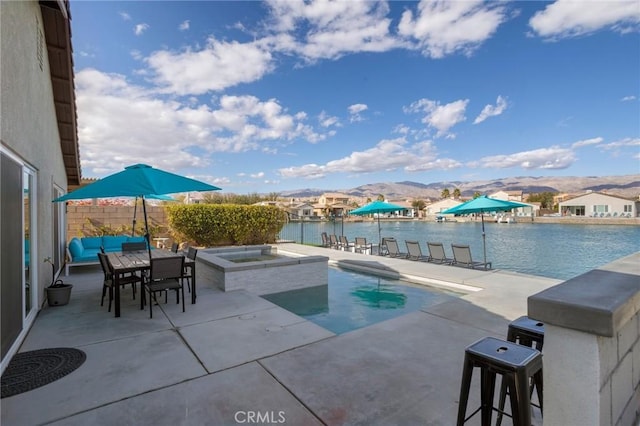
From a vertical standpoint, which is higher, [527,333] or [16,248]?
[16,248]

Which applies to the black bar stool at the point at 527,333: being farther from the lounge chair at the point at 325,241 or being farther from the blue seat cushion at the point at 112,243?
the lounge chair at the point at 325,241

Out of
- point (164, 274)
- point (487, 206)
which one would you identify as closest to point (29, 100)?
point (164, 274)

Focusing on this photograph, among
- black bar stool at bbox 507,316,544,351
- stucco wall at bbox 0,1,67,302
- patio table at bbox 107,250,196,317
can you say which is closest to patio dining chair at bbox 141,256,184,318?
patio table at bbox 107,250,196,317

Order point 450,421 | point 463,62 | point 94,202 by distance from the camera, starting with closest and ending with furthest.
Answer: point 450,421 → point 94,202 → point 463,62

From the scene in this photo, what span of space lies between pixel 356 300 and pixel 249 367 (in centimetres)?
346

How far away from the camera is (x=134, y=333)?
4.02 m

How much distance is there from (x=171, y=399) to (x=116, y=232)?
11416 millimetres

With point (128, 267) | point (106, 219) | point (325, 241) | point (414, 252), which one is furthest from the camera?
point (325, 241)

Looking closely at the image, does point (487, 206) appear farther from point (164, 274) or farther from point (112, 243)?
point (112, 243)

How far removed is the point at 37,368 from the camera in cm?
310

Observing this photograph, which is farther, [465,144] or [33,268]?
[465,144]

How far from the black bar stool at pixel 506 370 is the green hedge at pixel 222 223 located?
11742 millimetres

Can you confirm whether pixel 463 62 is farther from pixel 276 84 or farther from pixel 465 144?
pixel 465 144

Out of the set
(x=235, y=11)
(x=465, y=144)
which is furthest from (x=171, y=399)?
(x=465, y=144)
